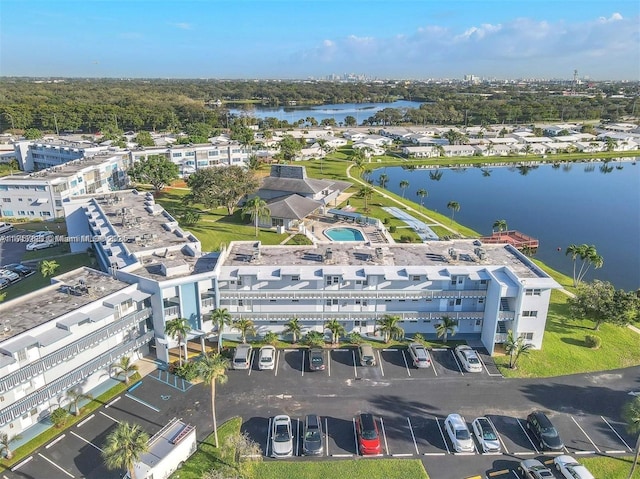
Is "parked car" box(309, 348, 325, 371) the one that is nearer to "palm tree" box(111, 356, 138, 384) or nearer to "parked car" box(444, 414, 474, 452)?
"parked car" box(444, 414, 474, 452)

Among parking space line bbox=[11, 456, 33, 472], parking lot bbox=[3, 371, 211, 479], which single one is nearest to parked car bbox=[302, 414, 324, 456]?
parking lot bbox=[3, 371, 211, 479]

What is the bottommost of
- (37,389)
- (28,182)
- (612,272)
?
(612,272)

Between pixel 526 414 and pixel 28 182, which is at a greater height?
pixel 28 182

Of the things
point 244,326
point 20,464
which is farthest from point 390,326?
point 20,464

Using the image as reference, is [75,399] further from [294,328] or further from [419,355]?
[419,355]

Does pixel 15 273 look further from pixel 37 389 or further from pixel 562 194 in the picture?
pixel 562 194

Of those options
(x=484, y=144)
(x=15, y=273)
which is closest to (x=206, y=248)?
(x=15, y=273)

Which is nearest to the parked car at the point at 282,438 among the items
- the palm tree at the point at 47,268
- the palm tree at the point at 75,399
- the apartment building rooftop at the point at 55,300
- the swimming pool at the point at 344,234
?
the palm tree at the point at 75,399
